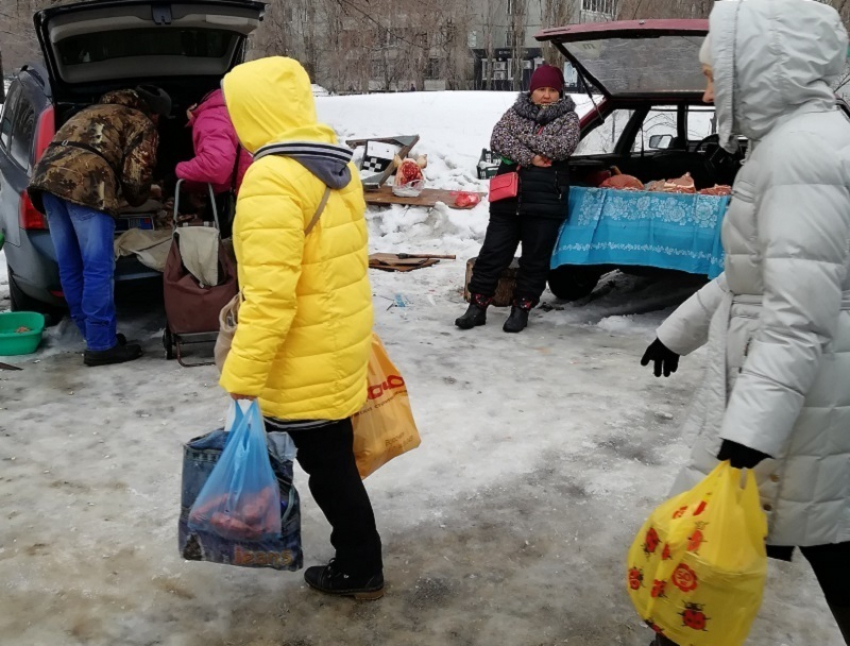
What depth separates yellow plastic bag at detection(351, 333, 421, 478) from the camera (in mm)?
2996

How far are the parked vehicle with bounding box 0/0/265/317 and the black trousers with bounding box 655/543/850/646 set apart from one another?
447 centimetres

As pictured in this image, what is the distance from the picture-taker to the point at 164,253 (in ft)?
19.0

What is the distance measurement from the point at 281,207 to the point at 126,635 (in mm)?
1536

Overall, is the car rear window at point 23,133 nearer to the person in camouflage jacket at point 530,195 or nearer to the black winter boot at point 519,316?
the person in camouflage jacket at point 530,195

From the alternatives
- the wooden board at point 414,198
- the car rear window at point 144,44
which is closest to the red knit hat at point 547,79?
the car rear window at point 144,44

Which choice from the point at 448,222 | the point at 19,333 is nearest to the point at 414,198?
the point at 448,222

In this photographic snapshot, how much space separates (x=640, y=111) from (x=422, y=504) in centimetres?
495

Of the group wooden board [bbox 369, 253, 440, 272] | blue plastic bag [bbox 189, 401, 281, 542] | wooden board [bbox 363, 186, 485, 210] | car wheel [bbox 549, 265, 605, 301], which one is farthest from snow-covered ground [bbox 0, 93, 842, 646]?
wooden board [bbox 363, 186, 485, 210]

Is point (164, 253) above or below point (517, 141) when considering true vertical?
below

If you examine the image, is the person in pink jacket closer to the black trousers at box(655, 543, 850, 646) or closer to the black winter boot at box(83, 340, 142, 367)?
the black winter boot at box(83, 340, 142, 367)

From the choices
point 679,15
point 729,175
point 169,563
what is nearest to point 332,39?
point 679,15

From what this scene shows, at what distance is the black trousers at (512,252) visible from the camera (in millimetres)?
6395

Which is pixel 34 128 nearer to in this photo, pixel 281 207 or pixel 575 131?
pixel 575 131

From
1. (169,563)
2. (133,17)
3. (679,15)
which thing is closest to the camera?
(169,563)
